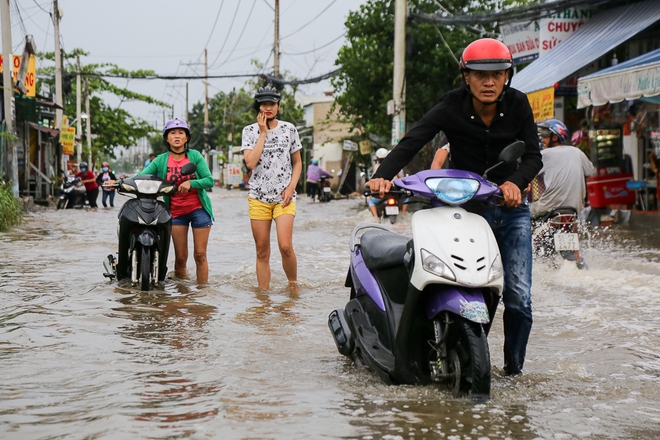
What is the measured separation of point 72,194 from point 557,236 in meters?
19.3

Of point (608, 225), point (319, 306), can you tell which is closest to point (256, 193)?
point (319, 306)

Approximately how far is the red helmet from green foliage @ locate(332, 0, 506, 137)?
2144cm

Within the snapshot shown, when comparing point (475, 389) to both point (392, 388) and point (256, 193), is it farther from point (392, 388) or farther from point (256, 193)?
point (256, 193)

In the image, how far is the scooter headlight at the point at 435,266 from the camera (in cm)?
390

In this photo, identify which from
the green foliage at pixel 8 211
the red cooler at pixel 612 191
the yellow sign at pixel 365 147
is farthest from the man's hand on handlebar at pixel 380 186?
the yellow sign at pixel 365 147

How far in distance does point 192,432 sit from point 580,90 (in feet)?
36.2

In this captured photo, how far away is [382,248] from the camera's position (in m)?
4.61

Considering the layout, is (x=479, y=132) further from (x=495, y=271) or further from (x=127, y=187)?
(x=127, y=187)

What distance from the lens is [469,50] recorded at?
433 cm

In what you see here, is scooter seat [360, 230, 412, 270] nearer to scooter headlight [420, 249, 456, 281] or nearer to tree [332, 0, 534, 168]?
scooter headlight [420, 249, 456, 281]

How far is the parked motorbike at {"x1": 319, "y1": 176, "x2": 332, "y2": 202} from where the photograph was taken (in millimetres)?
33469

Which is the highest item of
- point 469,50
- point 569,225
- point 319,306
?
point 469,50

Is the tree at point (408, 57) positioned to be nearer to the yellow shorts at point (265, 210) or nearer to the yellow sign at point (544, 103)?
the yellow sign at point (544, 103)

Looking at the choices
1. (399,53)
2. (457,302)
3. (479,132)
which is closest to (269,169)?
(479,132)
